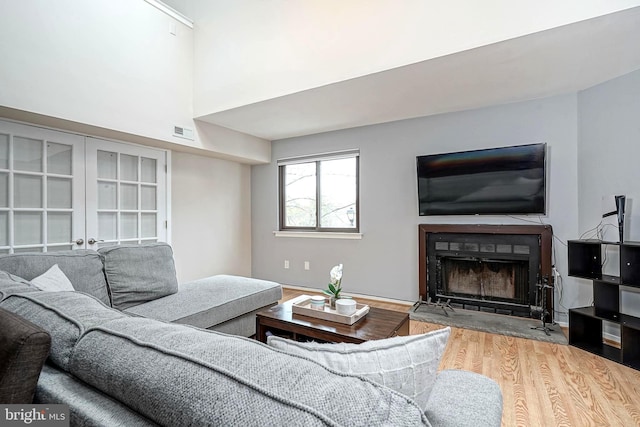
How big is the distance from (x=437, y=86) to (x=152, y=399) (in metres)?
3.00

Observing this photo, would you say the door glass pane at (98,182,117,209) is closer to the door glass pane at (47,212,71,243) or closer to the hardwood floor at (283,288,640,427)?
the door glass pane at (47,212,71,243)

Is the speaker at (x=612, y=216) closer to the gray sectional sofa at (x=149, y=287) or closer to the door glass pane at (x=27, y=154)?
the gray sectional sofa at (x=149, y=287)

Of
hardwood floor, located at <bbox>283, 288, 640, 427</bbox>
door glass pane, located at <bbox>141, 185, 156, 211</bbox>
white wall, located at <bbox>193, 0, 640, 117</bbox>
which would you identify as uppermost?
white wall, located at <bbox>193, 0, 640, 117</bbox>

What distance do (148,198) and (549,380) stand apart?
412cm

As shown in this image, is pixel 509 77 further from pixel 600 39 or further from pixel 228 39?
pixel 228 39

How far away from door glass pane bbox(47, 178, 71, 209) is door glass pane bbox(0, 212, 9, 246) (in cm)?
31

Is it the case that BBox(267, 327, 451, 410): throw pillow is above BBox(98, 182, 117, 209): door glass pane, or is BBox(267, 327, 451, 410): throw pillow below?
below

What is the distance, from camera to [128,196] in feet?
11.7

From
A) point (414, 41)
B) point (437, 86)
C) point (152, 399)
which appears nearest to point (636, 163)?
point (437, 86)

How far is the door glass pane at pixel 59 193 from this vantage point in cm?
295

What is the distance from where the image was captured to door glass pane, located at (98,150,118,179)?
3.31 metres

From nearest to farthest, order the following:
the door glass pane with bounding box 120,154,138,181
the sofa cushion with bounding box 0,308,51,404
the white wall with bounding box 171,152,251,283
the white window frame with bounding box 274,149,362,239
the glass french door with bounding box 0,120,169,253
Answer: the sofa cushion with bounding box 0,308,51,404 < the glass french door with bounding box 0,120,169,253 < the door glass pane with bounding box 120,154,138,181 < the white wall with bounding box 171,152,251,283 < the white window frame with bounding box 274,149,362,239

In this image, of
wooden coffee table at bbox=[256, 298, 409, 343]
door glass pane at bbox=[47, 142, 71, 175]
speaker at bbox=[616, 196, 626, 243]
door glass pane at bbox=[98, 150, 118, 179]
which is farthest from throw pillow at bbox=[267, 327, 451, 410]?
door glass pane at bbox=[98, 150, 118, 179]

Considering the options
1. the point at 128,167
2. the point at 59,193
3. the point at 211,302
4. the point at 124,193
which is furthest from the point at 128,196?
the point at 211,302
